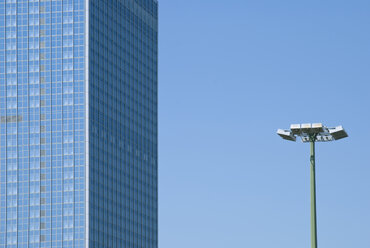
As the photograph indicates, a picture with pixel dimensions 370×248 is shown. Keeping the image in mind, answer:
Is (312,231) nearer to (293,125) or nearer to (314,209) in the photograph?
(314,209)

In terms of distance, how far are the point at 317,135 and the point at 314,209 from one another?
530 centimetres

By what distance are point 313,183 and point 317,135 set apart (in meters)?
3.50

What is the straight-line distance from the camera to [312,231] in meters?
86.5

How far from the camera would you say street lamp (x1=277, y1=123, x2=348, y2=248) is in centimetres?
8694

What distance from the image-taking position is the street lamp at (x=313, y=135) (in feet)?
285

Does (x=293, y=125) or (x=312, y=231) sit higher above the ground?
(x=293, y=125)

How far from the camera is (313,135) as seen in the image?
88.6 metres

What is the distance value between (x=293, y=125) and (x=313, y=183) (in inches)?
162

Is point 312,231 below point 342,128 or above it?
below

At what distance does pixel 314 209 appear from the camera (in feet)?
286

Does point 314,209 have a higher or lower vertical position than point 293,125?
lower

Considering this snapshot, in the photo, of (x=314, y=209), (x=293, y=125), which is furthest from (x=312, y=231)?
(x=293, y=125)

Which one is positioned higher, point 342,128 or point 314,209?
point 342,128

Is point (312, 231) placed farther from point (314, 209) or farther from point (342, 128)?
point (342, 128)
